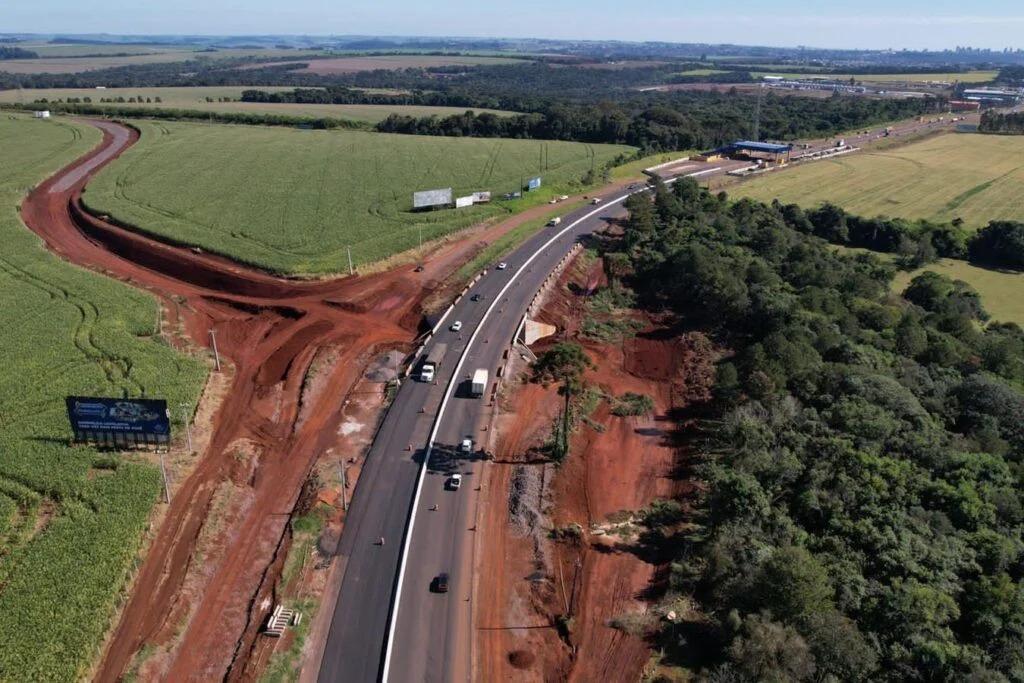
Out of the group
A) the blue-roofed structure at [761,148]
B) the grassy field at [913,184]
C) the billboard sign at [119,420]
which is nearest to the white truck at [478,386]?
the billboard sign at [119,420]

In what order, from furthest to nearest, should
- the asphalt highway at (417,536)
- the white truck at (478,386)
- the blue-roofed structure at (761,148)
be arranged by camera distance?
the blue-roofed structure at (761,148) < the white truck at (478,386) < the asphalt highway at (417,536)

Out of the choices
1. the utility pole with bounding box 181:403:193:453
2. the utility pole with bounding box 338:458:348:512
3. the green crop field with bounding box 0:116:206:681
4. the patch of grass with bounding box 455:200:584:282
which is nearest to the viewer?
the green crop field with bounding box 0:116:206:681

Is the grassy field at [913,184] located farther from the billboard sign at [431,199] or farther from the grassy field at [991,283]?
the billboard sign at [431,199]

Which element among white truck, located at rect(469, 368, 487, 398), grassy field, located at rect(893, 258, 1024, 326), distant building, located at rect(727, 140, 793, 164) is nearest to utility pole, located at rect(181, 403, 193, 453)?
white truck, located at rect(469, 368, 487, 398)

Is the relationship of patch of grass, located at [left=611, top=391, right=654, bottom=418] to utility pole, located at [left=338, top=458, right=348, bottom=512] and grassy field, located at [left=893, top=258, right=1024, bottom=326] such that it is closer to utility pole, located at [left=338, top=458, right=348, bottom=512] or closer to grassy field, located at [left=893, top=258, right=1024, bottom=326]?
utility pole, located at [left=338, top=458, right=348, bottom=512]

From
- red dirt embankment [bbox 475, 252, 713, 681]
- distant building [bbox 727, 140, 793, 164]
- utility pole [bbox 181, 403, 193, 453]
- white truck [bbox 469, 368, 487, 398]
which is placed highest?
distant building [bbox 727, 140, 793, 164]

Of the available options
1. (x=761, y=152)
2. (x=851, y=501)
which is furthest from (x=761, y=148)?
(x=851, y=501)
